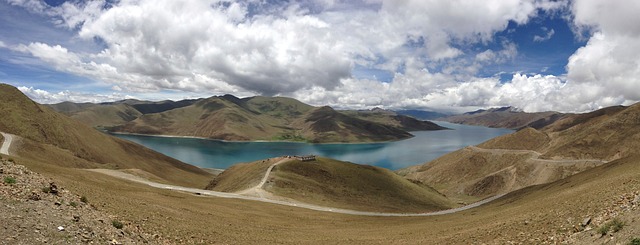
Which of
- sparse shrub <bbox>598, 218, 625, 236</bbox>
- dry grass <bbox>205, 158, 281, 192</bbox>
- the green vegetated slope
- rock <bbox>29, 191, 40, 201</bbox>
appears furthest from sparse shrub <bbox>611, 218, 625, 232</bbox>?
the green vegetated slope

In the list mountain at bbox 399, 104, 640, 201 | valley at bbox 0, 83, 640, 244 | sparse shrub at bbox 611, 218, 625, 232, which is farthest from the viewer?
mountain at bbox 399, 104, 640, 201

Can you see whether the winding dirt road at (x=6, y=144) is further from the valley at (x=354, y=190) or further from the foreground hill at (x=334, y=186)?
the foreground hill at (x=334, y=186)

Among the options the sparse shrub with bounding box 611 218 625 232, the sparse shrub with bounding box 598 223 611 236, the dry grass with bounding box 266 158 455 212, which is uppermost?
the sparse shrub with bounding box 611 218 625 232

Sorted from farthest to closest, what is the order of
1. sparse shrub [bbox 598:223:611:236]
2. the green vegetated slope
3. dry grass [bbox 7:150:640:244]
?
the green vegetated slope → dry grass [bbox 7:150:640:244] → sparse shrub [bbox 598:223:611:236]

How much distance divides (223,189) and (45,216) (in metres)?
72.4

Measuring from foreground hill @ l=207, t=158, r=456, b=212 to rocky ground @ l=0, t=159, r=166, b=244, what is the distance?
2039 inches

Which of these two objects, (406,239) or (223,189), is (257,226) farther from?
(223,189)

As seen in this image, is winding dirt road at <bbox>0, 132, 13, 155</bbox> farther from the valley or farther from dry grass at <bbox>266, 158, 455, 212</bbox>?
dry grass at <bbox>266, 158, 455, 212</bbox>

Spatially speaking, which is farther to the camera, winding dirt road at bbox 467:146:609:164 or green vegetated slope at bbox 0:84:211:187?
winding dirt road at bbox 467:146:609:164

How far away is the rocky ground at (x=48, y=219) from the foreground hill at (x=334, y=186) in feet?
170

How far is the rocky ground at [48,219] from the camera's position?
1505cm

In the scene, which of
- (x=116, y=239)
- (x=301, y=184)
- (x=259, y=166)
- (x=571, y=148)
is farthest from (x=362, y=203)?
(x=571, y=148)

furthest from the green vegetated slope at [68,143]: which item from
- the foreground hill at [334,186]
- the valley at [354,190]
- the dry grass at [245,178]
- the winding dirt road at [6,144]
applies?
the foreground hill at [334,186]

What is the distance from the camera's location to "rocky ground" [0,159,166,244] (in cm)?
1505
